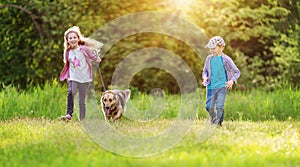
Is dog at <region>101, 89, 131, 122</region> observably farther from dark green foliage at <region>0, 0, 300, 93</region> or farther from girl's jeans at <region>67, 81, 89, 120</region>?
dark green foliage at <region>0, 0, 300, 93</region>

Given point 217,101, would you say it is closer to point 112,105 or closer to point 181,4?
point 112,105

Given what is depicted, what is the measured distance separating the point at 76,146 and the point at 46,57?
32.2ft

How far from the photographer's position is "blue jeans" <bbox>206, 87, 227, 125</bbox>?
945 cm

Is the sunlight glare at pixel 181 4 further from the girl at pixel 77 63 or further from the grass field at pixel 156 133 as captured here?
the girl at pixel 77 63

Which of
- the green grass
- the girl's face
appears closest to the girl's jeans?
the girl's face

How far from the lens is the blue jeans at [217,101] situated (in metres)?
9.45

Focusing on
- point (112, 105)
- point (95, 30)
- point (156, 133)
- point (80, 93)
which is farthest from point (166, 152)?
point (95, 30)

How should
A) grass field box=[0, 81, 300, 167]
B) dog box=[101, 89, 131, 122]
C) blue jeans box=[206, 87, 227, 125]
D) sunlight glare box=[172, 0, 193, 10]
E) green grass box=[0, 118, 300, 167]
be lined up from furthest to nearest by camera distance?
1. sunlight glare box=[172, 0, 193, 10]
2. dog box=[101, 89, 131, 122]
3. blue jeans box=[206, 87, 227, 125]
4. grass field box=[0, 81, 300, 167]
5. green grass box=[0, 118, 300, 167]

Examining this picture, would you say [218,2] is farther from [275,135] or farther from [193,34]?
[275,135]

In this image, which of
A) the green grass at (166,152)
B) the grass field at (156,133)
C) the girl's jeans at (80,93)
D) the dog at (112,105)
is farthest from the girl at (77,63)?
the green grass at (166,152)

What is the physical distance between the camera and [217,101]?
31.1 ft

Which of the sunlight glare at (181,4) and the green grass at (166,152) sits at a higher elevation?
the sunlight glare at (181,4)

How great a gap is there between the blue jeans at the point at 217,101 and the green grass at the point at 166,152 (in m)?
0.25

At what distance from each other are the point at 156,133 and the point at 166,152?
1.54 meters
